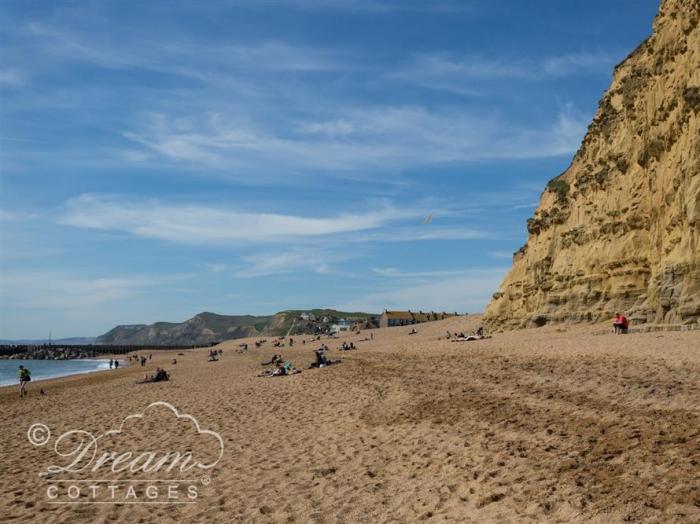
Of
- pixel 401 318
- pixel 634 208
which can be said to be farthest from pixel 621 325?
pixel 401 318

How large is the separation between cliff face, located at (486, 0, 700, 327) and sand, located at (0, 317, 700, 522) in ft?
27.4

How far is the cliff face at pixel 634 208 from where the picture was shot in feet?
77.8

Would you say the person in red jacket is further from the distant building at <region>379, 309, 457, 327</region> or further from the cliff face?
the distant building at <region>379, 309, 457, 327</region>

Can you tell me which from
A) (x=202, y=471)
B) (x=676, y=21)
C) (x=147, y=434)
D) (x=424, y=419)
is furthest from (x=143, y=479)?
(x=676, y=21)

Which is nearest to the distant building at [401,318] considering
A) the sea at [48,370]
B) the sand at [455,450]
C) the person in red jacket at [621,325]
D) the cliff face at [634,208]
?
the sea at [48,370]

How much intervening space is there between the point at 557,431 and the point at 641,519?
137 inches

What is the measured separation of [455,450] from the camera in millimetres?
8977

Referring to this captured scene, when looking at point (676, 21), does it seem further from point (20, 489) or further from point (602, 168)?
point (20, 489)

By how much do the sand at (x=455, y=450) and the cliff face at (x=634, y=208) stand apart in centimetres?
834

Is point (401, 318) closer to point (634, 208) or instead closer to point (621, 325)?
point (634, 208)

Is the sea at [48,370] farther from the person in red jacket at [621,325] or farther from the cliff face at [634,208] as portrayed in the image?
the person in red jacket at [621,325]

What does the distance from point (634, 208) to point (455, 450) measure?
86.4 feet

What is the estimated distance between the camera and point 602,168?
34406 mm

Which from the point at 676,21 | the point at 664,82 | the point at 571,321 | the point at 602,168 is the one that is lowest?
the point at 571,321
